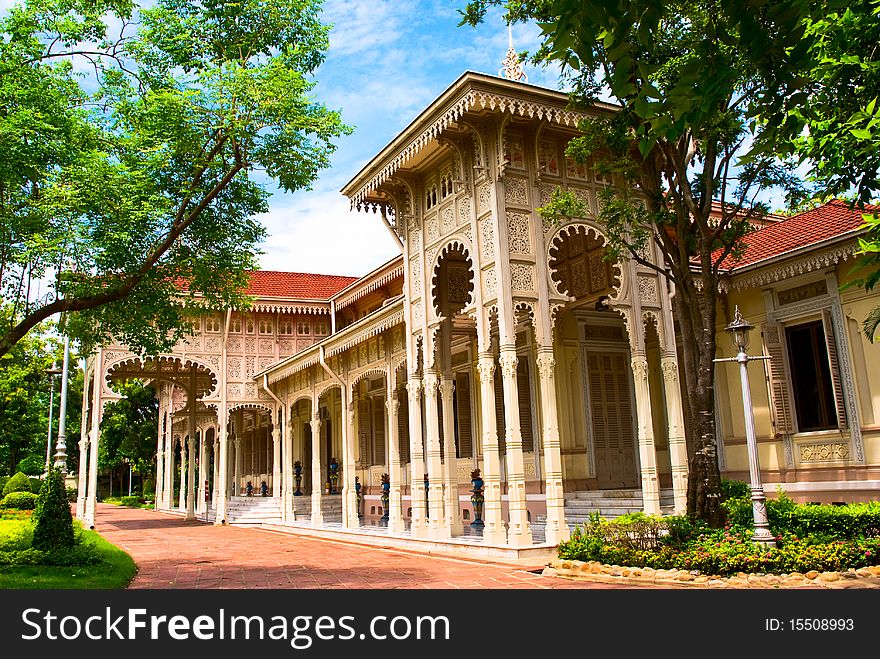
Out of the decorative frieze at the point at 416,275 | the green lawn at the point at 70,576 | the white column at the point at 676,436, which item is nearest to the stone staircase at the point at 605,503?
the white column at the point at 676,436

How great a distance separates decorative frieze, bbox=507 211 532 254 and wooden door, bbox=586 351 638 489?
17.3 feet

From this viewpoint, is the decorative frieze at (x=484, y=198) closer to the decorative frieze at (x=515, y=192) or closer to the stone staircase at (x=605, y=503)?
the decorative frieze at (x=515, y=192)

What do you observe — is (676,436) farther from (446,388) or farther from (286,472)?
(286,472)

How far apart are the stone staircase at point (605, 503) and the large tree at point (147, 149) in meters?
7.80

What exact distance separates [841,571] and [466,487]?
1089 cm

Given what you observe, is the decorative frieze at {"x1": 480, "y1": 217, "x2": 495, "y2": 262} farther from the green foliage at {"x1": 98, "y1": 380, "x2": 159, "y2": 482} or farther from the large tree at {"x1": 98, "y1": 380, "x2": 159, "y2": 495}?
the green foliage at {"x1": 98, "y1": 380, "x2": 159, "y2": 482}

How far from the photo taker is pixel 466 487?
60.8 feet

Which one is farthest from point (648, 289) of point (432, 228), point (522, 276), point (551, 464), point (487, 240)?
point (432, 228)

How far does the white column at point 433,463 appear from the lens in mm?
14273

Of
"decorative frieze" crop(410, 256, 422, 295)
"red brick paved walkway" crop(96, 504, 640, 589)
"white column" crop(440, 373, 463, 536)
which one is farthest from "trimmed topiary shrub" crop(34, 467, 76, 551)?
"decorative frieze" crop(410, 256, 422, 295)

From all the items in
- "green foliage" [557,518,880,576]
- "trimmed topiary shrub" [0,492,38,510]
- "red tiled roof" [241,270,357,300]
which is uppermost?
"red tiled roof" [241,270,357,300]

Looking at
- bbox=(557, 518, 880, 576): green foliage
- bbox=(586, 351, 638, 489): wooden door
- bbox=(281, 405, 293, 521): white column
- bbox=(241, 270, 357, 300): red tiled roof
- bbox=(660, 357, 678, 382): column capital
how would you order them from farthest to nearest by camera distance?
bbox=(241, 270, 357, 300): red tiled roof → bbox=(281, 405, 293, 521): white column → bbox=(586, 351, 638, 489): wooden door → bbox=(660, 357, 678, 382): column capital → bbox=(557, 518, 880, 576): green foliage

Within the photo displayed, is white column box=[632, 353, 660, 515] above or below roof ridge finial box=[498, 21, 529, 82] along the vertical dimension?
below

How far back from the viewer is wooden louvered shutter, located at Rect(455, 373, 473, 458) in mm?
18906
